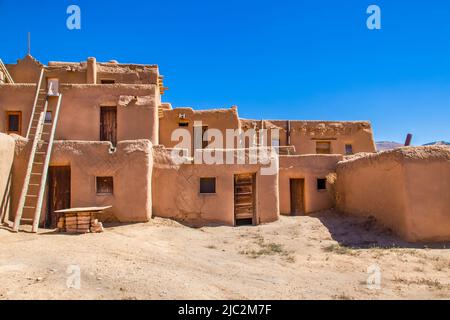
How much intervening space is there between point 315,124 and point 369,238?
11.7 m

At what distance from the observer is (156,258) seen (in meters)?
8.41

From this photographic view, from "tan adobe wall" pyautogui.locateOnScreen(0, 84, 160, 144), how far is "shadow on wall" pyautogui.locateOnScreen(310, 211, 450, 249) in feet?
26.1

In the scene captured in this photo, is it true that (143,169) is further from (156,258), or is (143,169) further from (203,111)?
(203,111)

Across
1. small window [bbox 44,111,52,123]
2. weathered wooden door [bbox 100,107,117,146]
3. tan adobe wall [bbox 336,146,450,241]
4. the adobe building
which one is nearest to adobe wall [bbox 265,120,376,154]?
the adobe building

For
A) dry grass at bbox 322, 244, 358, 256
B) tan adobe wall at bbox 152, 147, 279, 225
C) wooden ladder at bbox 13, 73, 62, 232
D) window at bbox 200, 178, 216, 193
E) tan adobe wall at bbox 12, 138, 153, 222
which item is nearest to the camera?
dry grass at bbox 322, 244, 358, 256

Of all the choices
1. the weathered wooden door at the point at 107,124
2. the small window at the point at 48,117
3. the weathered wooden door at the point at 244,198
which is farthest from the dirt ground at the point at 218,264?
the small window at the point at 48,117

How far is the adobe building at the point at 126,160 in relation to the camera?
12.0m

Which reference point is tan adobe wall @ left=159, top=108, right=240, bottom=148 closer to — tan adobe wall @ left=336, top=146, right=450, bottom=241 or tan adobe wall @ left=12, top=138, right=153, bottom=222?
tan adobe wall @ left=12, top=138, right=153, bottom=222

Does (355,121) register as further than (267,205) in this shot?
Yes

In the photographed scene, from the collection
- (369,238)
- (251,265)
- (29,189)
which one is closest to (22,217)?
(29,189)

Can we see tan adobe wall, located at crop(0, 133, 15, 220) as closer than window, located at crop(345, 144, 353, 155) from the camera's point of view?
Yes

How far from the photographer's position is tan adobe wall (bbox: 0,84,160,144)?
14.5 meters

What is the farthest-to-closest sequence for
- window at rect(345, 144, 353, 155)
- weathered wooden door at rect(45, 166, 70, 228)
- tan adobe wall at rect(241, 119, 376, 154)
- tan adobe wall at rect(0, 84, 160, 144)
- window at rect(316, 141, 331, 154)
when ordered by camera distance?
window at rect(345, 144, 353, 155) → window at rect(316, 141, 331, 154) → tan adobe wall at rect(241, 119, 376, 154) → tan adobe wall at rect(0, 84, 160, 144) → weathered wooden door at rect(45, 166, 70, 228)

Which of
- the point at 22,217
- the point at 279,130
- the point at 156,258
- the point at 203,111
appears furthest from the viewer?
the point at 279,130
